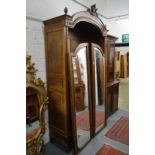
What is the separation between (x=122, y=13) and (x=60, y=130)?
11.6 feet

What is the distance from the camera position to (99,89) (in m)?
3.01

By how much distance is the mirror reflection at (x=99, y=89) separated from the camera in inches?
115

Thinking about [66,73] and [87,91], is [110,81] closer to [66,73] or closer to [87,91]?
[87,91]

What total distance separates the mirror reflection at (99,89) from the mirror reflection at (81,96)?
37 centimetres

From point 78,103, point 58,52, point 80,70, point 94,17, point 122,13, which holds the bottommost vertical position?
point 78,103

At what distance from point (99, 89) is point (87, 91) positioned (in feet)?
1.53

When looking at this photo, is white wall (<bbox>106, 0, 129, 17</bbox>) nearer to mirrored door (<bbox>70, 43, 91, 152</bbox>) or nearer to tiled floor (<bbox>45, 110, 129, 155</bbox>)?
mirrored door (<bbox>70, 43, 91, 152</bbox>)

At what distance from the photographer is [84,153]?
234 centimetres

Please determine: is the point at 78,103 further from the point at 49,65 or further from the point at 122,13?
the point at 122,13

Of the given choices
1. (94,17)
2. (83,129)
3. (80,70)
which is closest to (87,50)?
(80,70)

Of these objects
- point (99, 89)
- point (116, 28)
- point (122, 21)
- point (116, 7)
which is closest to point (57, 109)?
point (99, 89)

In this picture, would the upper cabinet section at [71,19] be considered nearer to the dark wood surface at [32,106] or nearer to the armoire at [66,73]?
the armoire at [66,73]
